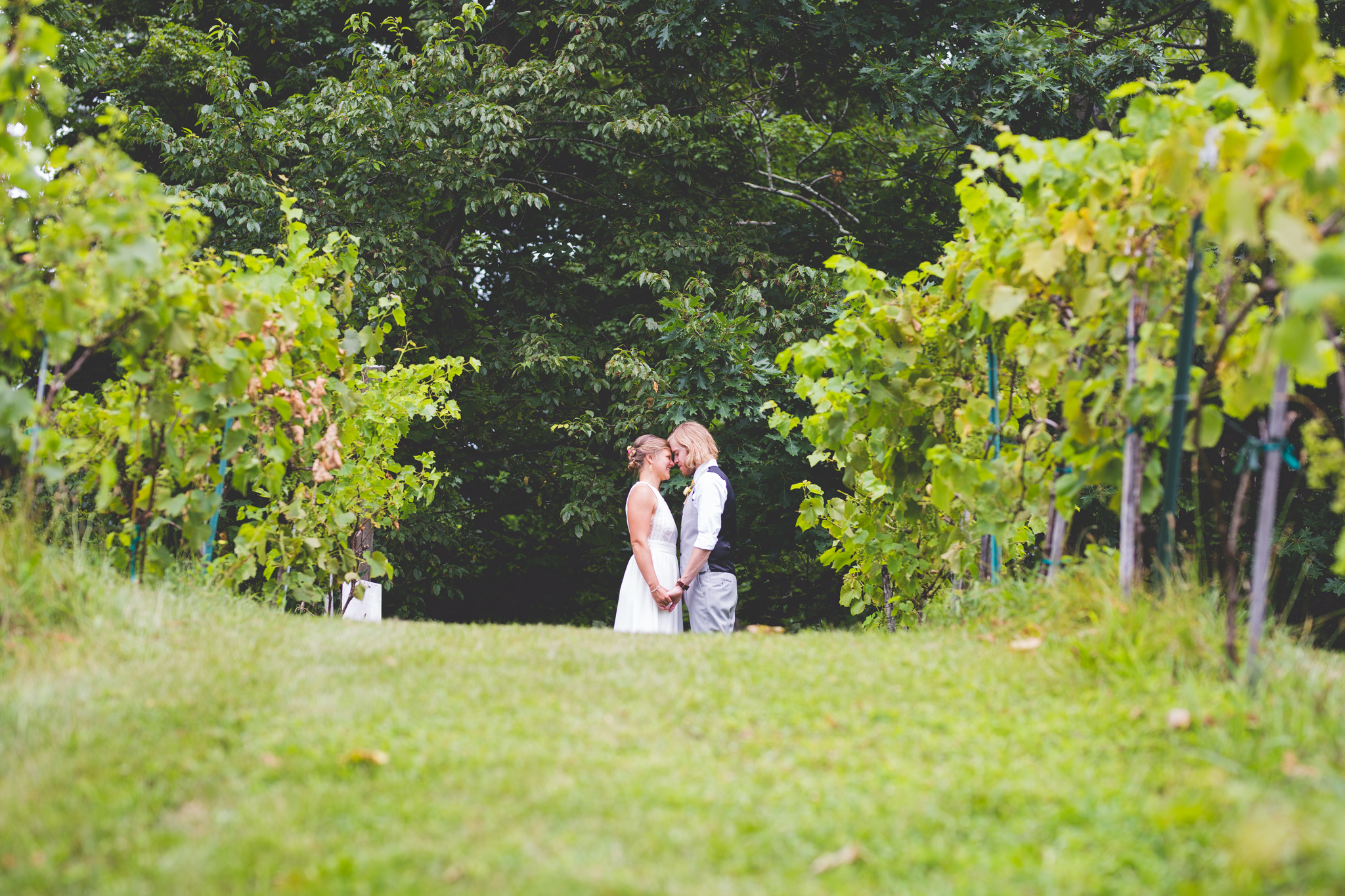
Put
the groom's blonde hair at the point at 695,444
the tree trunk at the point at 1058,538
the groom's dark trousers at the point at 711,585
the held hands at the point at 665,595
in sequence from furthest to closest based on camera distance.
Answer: the groom's blonde hair at the point at 695,444
the groom's dark trousers at the point at 711,585
the held hands at the point at 665,595
the tree trunk at the point at 1058,538

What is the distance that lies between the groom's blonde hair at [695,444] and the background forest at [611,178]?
1.41 meters

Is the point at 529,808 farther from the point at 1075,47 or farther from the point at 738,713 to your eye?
the point at 1075,47

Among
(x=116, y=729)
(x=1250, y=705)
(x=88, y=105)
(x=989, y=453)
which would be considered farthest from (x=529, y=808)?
(x=88, y=105)

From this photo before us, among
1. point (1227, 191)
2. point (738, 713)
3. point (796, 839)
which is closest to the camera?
point (796, 839)

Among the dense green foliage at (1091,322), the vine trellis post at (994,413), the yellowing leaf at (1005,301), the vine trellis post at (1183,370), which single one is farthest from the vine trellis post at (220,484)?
the vine trellis post at (1183,370)

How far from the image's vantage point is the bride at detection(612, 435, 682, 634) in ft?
21.6

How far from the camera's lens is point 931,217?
390 inches

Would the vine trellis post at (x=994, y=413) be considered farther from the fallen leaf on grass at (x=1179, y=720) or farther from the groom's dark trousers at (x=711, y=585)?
the groom's dark trousers at (x=711, y=585)

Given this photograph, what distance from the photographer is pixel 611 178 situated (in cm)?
1145

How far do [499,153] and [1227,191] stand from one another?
8.16 meters

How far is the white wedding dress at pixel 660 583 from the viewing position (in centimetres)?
677

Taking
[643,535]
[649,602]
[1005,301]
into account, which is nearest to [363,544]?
[649,602]

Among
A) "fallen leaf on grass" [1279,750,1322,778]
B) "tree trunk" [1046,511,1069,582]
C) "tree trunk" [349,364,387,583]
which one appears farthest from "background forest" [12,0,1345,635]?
"fallen leaf on grass" [1279,750,1322,778]

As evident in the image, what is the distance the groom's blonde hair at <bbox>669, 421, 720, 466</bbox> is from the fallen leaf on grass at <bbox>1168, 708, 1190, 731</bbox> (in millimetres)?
4260
